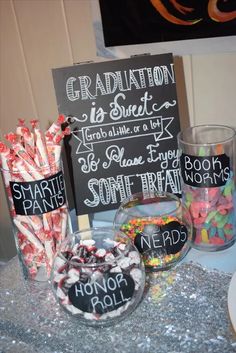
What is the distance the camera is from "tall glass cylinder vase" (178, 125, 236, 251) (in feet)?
3.12

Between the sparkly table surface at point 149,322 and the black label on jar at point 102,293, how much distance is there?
0.19ft

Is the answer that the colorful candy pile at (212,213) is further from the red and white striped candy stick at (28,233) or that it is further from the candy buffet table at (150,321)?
the red and white striped candy stick at (28,233)

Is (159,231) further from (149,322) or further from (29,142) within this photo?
(29,142)

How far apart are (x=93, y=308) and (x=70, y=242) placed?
0.16 m

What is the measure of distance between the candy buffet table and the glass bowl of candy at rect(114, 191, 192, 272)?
0.10 ft

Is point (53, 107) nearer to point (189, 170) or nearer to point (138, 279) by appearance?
point (189, 170)

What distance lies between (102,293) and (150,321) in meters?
0.12

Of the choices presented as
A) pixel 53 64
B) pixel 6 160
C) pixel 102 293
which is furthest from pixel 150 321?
pixel 53 64

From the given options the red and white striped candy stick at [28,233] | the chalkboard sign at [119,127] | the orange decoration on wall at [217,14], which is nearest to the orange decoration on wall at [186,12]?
the orange decoration on wall at [217,14]

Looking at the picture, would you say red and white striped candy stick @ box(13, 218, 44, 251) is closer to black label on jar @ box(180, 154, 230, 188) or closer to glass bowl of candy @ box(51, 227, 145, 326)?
glass bowl of candy @ box(51, 227, 145, 326)

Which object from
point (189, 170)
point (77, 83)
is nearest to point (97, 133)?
point (77, 83)

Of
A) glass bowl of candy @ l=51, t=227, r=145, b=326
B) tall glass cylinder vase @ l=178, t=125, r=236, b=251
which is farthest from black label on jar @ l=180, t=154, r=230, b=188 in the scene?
glass bowl of candy @ l=51, t=227, r=145, b=326

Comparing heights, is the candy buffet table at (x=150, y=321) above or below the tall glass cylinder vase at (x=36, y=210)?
below

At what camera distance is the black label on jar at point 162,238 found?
913 millimetres
